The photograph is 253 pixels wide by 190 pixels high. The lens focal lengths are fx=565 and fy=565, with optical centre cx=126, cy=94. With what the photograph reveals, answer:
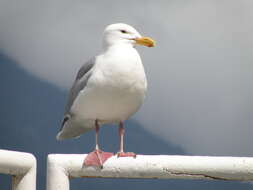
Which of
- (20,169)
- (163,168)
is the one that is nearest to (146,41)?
(163,168)

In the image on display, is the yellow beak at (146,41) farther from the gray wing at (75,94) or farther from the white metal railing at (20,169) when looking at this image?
the white metal railing at (20,169)

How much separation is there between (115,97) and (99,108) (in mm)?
89

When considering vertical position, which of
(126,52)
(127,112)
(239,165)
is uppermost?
(126,52)

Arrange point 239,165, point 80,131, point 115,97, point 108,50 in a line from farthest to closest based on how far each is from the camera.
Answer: point 80,131, point 108,50, point 115,97, point 239,165

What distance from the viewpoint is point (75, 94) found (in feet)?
6.84

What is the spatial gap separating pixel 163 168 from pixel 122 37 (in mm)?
933

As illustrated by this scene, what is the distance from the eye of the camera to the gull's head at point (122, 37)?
207 cm

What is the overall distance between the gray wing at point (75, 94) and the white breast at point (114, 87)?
41mm

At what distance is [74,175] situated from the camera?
131cm

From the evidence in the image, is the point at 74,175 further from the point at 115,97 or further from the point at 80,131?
the point at 80,131

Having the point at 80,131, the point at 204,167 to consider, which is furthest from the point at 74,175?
the point at 80,131

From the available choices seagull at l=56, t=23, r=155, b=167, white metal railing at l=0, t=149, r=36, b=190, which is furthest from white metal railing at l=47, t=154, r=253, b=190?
seagull at l=56, t=23, r=155, b=167

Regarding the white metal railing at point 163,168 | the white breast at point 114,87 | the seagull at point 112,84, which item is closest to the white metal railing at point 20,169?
the white metal railing at point 163,168

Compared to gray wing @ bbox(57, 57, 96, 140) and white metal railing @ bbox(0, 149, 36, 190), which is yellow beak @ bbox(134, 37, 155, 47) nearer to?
gray wing @ bbox(57, 57, 96, 140)
